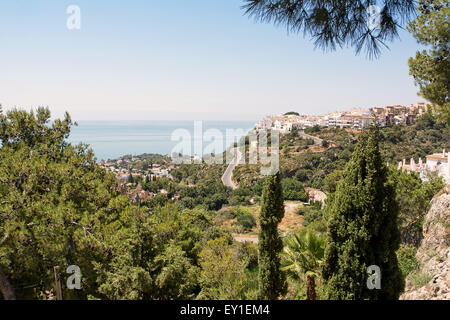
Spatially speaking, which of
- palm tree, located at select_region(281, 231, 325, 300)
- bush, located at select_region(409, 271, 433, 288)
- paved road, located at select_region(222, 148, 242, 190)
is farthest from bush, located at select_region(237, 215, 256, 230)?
bush, located at select_region(409, 271, 433, 288)

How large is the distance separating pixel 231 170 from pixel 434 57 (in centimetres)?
4431

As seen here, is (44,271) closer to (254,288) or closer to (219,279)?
(219,279)

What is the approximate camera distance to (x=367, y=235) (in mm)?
4246

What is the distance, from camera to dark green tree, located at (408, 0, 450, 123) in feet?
13.3

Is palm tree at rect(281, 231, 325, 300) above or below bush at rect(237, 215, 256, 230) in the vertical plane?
above

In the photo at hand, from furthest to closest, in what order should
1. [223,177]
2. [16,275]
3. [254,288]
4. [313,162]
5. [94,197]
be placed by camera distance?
[223,177], [313,162], [254,288], [94,197], [16,275]

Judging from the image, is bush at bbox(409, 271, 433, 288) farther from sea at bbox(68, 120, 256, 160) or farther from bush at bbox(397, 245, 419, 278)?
sea at bbox(68, 120, 256, 160)

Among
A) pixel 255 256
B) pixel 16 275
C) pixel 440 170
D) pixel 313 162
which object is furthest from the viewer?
pixel 313 162

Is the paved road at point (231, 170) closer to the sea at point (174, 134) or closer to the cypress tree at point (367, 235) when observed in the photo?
the sea at point (174, 134)

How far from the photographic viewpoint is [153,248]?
5066mm

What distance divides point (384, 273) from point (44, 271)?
5367 mm

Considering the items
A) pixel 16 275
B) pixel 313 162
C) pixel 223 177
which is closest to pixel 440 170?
pixel 16 275

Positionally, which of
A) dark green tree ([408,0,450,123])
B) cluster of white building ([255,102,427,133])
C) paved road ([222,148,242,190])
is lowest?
paved road ([222,148,242,190])

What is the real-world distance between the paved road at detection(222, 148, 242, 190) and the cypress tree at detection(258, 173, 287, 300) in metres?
34.5
